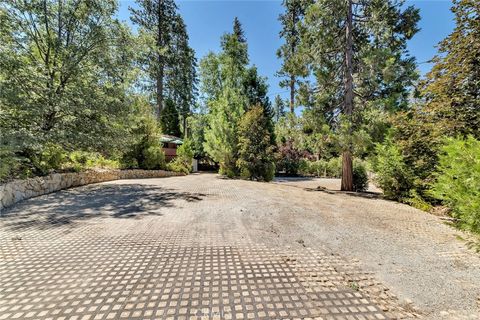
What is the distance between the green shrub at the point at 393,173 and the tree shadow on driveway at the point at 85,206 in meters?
6.46

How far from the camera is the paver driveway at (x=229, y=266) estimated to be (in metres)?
1.97

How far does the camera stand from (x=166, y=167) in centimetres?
1477

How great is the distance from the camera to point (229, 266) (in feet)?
8.93

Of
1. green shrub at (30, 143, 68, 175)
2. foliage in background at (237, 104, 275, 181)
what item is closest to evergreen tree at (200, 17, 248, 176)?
foliage in background at (237, 104, 275, 181)

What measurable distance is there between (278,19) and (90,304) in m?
24.9

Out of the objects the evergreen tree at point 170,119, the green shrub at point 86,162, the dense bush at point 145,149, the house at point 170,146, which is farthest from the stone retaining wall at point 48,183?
the evergreen tree at point 170,119

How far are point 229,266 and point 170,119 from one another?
24.4 meters

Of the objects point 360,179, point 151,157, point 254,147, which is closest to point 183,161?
point 151,157

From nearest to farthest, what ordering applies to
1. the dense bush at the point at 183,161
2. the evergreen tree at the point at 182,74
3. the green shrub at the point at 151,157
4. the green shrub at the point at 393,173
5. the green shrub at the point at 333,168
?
1. the green shrub at the point at 393,173
2. the green shrub at the point at 151,157
3. the dense bush at the point at 183,161
4. the green shrub at the point at 333,168
5. the evergreen tree at the point at 182,74

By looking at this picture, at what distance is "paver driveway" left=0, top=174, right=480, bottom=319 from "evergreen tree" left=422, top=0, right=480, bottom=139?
2.64 meters

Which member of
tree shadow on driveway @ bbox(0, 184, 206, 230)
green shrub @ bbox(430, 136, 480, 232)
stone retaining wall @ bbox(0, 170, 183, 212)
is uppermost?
green shrub @ bbox(430, 136, 480, 232)

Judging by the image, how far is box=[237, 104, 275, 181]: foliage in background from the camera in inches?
467

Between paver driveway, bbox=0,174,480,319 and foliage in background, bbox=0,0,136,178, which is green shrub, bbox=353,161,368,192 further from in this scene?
foliage in background, bbox=0,0,136,178

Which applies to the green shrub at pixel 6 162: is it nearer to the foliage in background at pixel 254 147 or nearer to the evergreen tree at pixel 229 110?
the evergreen tree at pixel 229 110
